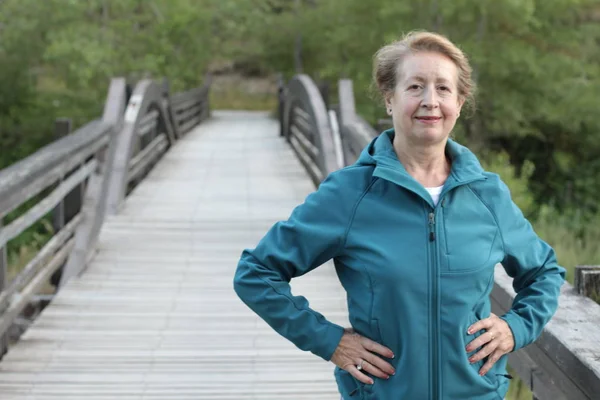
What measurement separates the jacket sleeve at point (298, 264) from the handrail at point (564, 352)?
0.53 meters

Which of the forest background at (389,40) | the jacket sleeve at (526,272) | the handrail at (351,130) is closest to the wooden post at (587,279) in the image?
the jacket sleeve at (526,272)

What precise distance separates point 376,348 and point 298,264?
0.23 meters

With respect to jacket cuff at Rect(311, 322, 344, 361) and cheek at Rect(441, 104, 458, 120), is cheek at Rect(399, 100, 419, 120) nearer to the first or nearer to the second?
cheek at Rect(441, 104, 458, 120)

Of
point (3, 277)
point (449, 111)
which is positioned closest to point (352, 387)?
point (449, 111)

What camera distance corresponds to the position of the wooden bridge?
3.33 metres

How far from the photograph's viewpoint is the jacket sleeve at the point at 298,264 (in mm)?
1739

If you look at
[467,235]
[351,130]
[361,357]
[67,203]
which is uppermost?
[467,235]

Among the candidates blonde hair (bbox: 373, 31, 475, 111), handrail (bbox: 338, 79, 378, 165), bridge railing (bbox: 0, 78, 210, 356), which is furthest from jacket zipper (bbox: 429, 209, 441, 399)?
handrail (bbox: 338, 79, 378, 165)

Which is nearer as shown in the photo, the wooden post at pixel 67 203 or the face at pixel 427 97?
the face at pixel 427 97

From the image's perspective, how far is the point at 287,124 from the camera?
46.1 feet

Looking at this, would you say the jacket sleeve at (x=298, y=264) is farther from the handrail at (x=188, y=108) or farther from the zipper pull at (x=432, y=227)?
the handrail at (x=188, y=108)

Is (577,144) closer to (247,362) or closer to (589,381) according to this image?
(247,362)

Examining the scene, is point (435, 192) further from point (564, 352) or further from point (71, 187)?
point (71, 187)

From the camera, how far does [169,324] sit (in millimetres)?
4281
